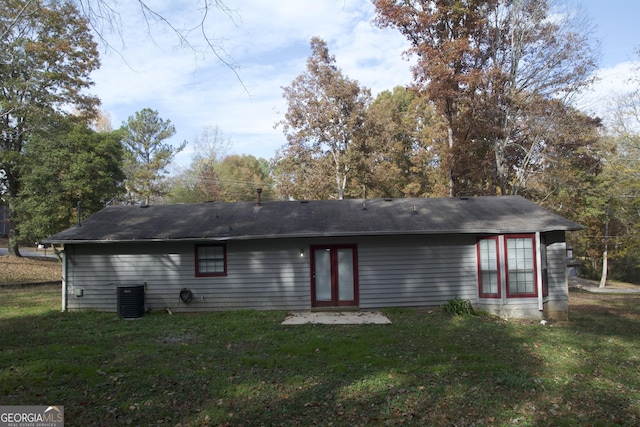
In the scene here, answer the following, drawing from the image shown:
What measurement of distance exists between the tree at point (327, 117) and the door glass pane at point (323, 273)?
13.8 meters

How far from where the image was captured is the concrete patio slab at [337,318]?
9.76m

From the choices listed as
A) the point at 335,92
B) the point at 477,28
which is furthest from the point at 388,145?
the point at 477,28

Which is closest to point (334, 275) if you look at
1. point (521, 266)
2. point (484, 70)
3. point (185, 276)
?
point (185, 276)

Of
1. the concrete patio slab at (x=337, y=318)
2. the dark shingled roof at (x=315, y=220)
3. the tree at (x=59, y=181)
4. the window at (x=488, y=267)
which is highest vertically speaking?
the tree at (x=59, y=181)

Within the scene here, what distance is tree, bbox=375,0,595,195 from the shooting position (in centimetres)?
1998

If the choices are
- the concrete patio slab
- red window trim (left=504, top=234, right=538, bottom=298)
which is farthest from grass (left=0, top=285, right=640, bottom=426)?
red window trim (left=504, top=234, right=538, bottom=298)

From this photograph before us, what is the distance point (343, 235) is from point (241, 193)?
31118mm

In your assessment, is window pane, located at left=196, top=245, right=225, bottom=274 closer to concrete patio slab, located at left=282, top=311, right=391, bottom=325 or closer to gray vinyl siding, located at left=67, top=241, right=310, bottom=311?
gray vinyl siding, located at left=67, top=241, right=310, bottom=311

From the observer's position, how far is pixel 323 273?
11.7 m

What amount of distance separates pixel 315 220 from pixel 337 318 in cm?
305

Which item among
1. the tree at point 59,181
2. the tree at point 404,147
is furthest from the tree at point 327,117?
the tree at point 59,181

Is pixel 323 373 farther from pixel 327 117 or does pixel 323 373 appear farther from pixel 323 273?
pixel 327 117

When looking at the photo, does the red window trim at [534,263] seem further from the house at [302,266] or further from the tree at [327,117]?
the tree at [327,117]

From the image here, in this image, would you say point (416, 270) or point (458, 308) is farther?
point (416, 270)
